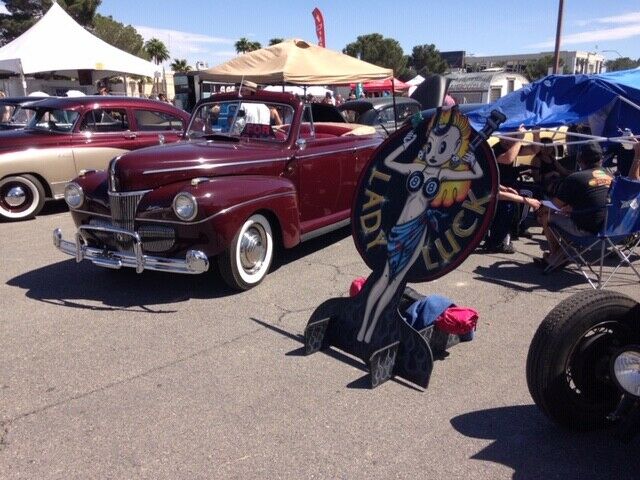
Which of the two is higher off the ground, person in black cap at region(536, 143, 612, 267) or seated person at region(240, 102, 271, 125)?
seated person at region(240, 102, 271, 125)

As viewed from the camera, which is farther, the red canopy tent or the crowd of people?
the red canopy tent

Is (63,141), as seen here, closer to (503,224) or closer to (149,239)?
(149,239)

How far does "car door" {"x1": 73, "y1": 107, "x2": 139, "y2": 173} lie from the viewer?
852 centimetres

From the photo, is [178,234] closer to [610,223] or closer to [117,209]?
[117,209]

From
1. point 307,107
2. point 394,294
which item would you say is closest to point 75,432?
point 394,294

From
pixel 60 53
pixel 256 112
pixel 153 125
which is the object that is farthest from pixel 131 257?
pixel 60 53

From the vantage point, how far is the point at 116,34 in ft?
160

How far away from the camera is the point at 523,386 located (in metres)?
3.43

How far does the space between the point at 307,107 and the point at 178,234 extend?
7.58 feet

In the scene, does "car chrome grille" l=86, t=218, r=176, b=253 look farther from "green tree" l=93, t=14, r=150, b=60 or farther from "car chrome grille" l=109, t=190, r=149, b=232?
"green tree" l=93, t=14, r=150, b=60

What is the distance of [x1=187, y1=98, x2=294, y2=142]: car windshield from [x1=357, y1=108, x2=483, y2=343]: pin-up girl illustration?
278 centimetres

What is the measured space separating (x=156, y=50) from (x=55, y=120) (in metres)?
67.6

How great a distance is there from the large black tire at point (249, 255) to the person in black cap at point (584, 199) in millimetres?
2795

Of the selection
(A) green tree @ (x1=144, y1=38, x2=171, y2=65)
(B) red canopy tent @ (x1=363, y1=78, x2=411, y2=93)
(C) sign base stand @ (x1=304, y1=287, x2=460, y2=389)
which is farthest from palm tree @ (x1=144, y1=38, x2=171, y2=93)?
(C) sign base stand @ (x1=304, y1=287, x2=460, y2=389)
